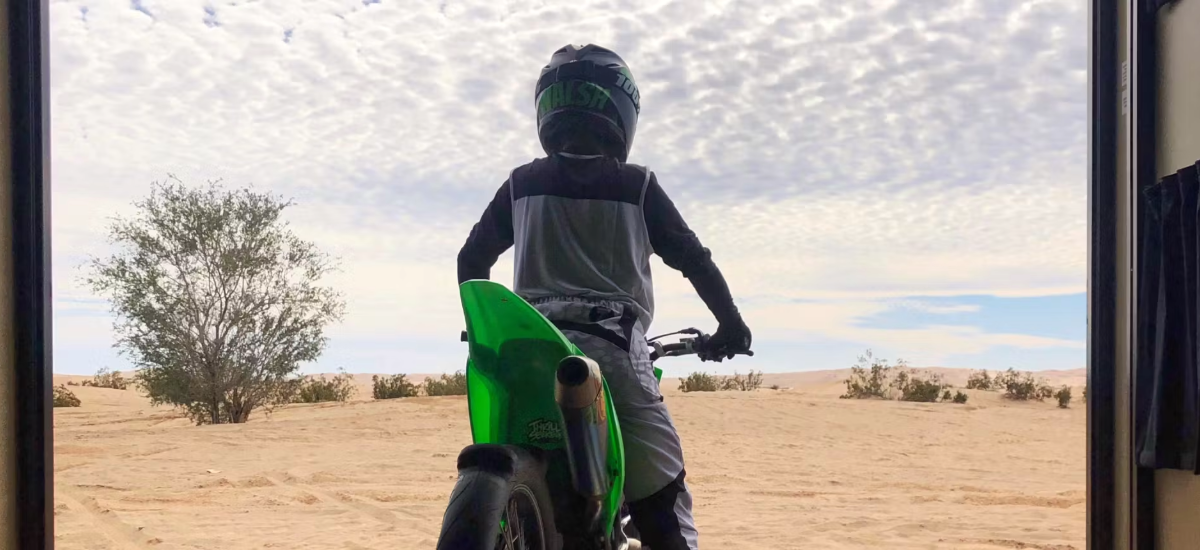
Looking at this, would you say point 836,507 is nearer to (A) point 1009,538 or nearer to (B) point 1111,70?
(A) point 1009,538

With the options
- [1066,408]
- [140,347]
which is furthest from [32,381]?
[1066,408]

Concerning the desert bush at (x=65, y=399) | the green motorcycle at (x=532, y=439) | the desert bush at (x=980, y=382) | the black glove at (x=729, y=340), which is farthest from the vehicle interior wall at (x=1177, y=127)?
the desert bush at (x=65, y=399)

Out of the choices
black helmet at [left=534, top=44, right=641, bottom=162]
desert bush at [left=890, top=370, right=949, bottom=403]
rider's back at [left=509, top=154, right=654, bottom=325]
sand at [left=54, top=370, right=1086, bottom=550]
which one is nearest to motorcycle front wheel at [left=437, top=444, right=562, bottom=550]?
rider's back at [left=509, top=154, right=654, bottom=325]

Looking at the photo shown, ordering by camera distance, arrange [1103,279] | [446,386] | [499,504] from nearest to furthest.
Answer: [499,504], [1103,279], [446,386]

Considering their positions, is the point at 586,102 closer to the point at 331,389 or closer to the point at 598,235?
the point at 598,235

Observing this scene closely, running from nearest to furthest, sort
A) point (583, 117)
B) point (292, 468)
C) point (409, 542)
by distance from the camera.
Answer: point (583, 117), point (409, 542), point (292, 468)

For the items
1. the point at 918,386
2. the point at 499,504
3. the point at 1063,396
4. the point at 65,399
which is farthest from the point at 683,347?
the point at 65,399

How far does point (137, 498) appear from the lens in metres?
5.14

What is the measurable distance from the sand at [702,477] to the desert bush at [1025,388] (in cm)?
168

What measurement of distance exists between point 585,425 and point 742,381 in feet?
42.3

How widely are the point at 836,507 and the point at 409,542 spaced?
7.59ft

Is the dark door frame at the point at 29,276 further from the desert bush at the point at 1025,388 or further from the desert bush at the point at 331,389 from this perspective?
the desert bush at the point at 1025,388

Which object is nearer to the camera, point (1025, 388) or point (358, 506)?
point (358, 506)

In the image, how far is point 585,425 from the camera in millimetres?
1216
